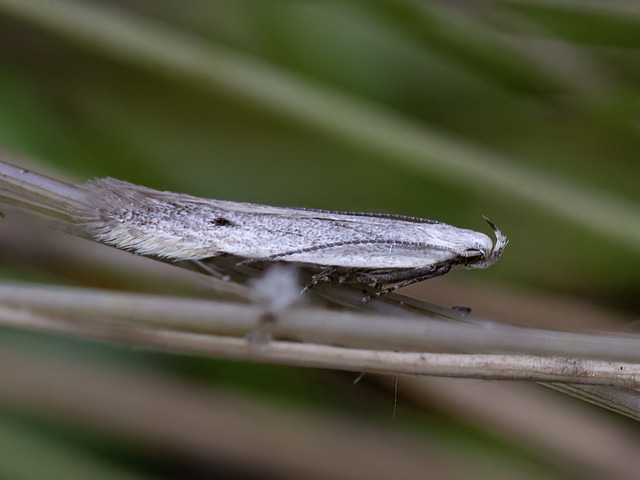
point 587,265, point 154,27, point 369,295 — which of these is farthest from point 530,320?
point 154,27

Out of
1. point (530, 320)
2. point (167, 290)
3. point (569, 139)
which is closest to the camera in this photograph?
point (167, 290)

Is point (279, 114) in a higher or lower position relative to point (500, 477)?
higher

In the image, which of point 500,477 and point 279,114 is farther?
point 279,114

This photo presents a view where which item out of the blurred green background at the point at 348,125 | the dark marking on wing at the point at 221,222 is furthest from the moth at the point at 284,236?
the blurred green background at the point at 348,125

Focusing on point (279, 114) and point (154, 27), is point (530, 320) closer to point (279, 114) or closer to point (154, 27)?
point (279, 114)

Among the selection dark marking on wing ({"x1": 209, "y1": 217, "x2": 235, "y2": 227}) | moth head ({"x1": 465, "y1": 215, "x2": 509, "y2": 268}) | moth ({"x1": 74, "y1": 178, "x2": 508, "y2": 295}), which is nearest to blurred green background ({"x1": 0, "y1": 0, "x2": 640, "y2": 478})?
moth head ({"x1": 465, "y1": 215, "x2": 509, "y2": 268})

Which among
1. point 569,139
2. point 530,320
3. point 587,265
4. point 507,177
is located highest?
point 569,139

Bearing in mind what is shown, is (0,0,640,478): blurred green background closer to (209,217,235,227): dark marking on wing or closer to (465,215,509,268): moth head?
(465,215,509,268): moth head
